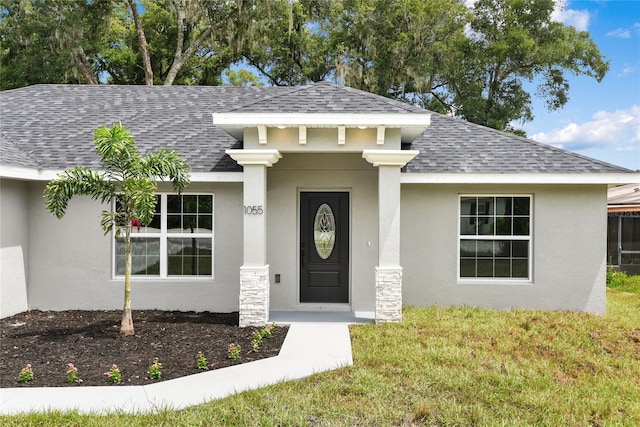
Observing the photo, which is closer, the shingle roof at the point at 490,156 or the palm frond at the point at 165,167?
the palm frond at the point at 165,167

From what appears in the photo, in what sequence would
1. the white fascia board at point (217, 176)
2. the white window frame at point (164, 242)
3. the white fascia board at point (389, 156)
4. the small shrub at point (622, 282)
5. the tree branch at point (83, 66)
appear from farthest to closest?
1. the tree branch at point (83, 66)
2. the small shrub at point (622, 282)
3. the white window frame at point (164, 242)
4. the white fascia board at point (217, 176)
5. the white fascia board at point (389, 156)

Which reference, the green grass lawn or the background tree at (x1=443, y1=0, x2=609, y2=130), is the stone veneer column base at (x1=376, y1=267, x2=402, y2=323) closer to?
the green grass lawn

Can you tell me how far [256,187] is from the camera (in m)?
8.03

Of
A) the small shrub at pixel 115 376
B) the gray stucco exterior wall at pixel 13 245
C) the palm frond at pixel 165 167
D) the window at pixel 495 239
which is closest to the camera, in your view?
the small shrub at pixel 115 376

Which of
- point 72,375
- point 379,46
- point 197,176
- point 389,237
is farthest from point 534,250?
point 379,46

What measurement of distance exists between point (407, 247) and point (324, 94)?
3403mm

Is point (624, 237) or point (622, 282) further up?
point (624, 237)

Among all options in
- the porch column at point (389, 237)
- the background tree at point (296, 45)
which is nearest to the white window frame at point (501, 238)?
the porch column at point (389, 237)

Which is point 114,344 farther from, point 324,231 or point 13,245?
point 324,231

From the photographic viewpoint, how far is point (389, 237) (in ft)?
26.2

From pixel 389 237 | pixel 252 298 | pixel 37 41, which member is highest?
pixel 37 41

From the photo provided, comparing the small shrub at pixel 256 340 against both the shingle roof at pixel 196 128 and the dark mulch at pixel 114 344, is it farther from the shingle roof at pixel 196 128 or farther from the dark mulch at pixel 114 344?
the shingle roof at pixel 196 128

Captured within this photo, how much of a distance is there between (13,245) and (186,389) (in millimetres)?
5790

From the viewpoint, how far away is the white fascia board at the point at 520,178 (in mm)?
8859
